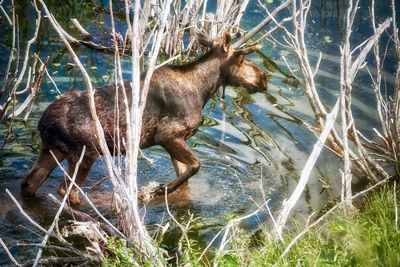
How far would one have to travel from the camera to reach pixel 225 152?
308 inches

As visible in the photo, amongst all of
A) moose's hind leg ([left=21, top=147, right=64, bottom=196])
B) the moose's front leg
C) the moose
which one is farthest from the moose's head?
moose's hind leg ([left=21, top=147, right=64, bottom=196])

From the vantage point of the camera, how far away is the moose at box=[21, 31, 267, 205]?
596cm

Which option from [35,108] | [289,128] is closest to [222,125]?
[289,128]

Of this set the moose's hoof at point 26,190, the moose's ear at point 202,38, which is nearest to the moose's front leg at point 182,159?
the moose's ear at point 202,38

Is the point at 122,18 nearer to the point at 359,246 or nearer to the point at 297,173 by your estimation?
the point at 297,173

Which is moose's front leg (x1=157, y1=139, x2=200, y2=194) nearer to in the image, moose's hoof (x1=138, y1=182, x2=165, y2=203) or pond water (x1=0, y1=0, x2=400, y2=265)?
moose's hoof (x1=138, y1=182, x2=165, y2=203)

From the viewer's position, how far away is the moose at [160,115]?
19.6 feet

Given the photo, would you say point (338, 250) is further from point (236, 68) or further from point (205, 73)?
point (236, 68)

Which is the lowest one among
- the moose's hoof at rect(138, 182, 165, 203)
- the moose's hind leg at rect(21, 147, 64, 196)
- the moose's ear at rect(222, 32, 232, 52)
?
the moose's hoof at rect(138, 182, 165, 203)

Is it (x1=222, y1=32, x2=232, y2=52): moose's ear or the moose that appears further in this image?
(x1=222, y1=32, x2=232, y2=52): moose's ear

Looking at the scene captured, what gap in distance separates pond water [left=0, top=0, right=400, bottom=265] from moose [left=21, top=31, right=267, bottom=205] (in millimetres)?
330

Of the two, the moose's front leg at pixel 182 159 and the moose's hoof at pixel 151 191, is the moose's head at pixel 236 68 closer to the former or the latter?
the moose's front leg at pixel 182 159

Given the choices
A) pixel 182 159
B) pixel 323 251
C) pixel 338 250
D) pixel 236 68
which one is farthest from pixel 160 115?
pixel 338 250

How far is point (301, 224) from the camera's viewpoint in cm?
606
